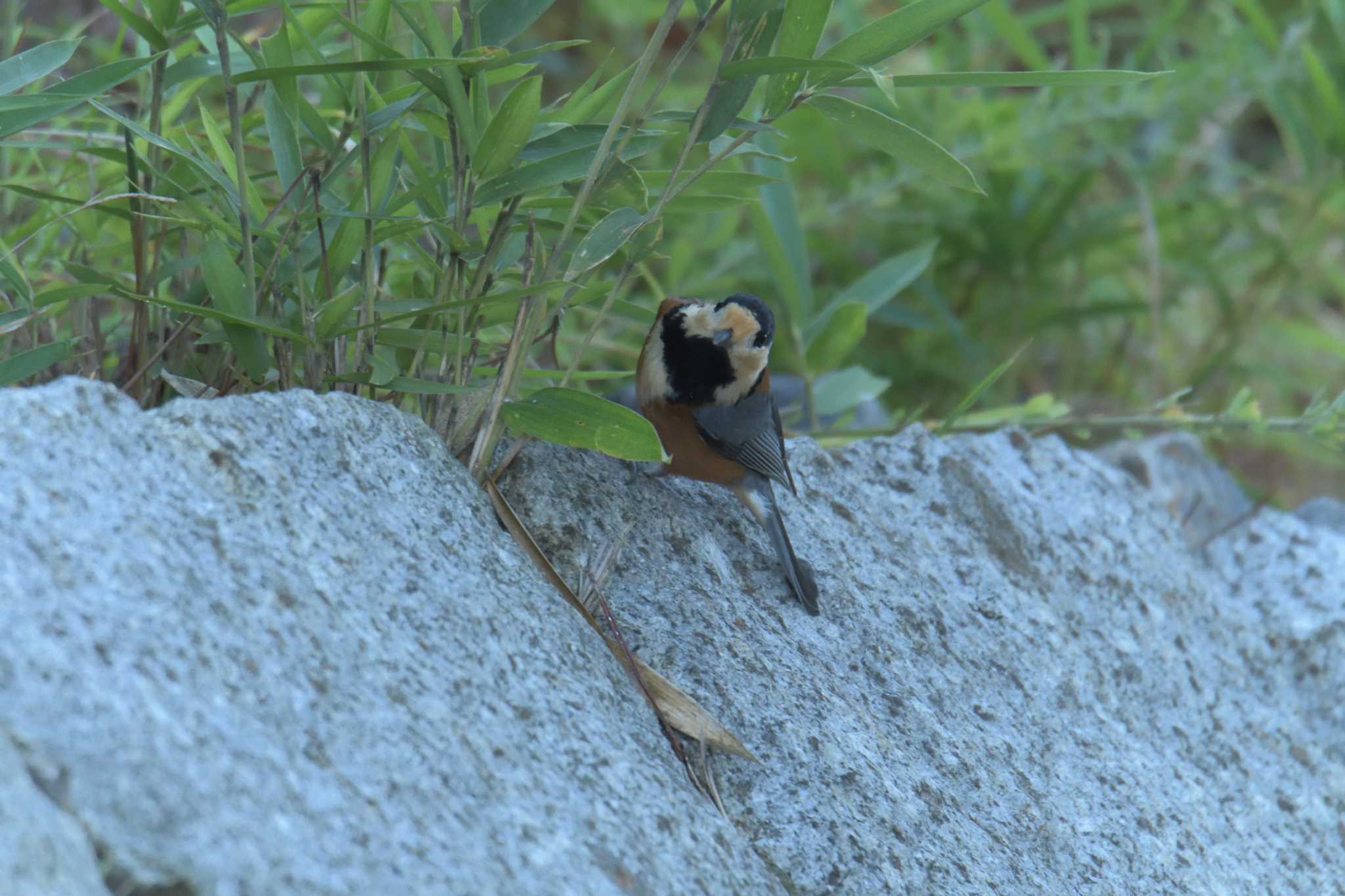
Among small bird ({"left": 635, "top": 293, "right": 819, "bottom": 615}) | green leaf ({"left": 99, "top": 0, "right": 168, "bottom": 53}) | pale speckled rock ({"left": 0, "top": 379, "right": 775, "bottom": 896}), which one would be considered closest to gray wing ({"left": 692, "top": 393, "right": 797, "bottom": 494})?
small bird ({"left": 635, "top": 293, "right": 819, "bottom": 615})

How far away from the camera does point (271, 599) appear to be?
53.1 inches

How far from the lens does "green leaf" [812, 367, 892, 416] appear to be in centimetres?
295

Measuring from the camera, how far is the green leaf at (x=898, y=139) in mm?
1686

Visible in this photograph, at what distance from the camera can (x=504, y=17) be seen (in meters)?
1.75

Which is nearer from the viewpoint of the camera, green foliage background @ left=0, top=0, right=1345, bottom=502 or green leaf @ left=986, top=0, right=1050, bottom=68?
green foliage background @ left=0, top=0, right=1345, bottom=502

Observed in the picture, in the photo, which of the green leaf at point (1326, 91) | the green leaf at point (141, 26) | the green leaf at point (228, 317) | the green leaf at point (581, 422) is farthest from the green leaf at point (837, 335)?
the green leaf at point (1326, 91)

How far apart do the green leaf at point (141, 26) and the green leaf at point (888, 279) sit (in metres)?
1.69

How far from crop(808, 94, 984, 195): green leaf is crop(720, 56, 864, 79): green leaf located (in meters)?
0.09

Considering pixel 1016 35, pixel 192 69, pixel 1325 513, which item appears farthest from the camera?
pixel 1016 35

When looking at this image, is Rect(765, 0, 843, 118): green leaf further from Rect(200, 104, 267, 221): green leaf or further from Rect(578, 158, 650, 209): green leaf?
Rect(200, 104, 267, 221): green leaf

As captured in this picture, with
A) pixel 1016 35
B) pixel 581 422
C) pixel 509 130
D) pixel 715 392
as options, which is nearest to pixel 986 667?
pixel 715 392

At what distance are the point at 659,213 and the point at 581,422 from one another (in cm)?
31

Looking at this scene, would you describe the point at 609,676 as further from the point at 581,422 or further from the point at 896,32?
the point at 896,32

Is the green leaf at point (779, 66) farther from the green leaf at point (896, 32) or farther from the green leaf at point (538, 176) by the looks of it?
the green leaf at point (538, 176)
